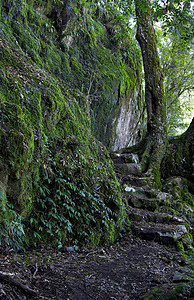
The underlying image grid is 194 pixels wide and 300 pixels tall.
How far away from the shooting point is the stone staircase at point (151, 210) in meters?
Answer: 5.17

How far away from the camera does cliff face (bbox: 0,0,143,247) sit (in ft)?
11.5

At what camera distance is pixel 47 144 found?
4.50 metres

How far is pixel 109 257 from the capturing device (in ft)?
13.1

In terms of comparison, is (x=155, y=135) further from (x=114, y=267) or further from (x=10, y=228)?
(x=10, y=228)

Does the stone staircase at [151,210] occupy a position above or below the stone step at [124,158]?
below

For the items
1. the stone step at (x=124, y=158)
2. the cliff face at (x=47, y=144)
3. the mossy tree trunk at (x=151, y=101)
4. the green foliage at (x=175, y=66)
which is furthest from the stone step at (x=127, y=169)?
the green foliage at (x=175, y=66)

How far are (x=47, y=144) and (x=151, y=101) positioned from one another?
5831mm

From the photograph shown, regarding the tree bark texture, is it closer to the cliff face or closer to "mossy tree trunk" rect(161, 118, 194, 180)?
"mossy tree trunk" rect(161, 118, 194, 180)

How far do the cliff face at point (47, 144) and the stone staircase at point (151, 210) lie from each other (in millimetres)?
751

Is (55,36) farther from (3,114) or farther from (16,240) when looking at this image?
(16,240)

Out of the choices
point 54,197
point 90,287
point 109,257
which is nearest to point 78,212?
point 54,197

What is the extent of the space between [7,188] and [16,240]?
0.71 meters

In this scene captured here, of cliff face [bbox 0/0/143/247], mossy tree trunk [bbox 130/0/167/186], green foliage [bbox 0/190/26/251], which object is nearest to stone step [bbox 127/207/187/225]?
cliff face [bbox 0/0/143/247]

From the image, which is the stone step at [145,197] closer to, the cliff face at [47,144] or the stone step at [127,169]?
the stone step at [127,169]
